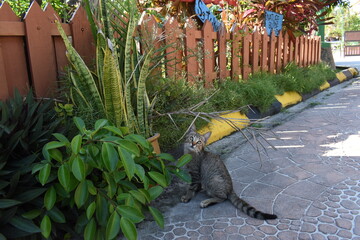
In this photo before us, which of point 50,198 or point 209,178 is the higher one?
point 50,198

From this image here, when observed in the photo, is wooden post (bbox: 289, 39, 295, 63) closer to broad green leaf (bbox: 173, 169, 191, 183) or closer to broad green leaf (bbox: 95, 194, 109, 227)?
broad green leaf (bbox: 173, 169, 191, 183)

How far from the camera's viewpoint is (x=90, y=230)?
1708 mm

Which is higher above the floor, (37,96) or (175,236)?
(37,96)

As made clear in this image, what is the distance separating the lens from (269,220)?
2.24 metres

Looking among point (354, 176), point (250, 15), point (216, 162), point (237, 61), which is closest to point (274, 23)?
point (250, 15)

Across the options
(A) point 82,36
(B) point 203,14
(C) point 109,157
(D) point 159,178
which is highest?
(B) point 203,14

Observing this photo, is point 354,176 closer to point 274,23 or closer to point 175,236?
point 175,236

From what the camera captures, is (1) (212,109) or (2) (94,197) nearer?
(2) (94,197)

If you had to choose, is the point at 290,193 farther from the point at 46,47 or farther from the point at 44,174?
the point at 46,47

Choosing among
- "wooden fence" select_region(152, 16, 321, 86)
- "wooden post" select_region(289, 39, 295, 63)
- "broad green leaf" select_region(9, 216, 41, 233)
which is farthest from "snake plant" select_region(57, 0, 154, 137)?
"wooden post" select_region(289, 39, 295, 63)

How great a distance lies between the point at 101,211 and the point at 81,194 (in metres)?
0.17

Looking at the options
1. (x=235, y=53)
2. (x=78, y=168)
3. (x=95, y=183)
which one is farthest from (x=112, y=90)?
(x=235, y=53)

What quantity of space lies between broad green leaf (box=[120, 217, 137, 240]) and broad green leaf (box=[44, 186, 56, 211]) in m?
0.41

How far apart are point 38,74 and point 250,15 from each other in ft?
18.6
